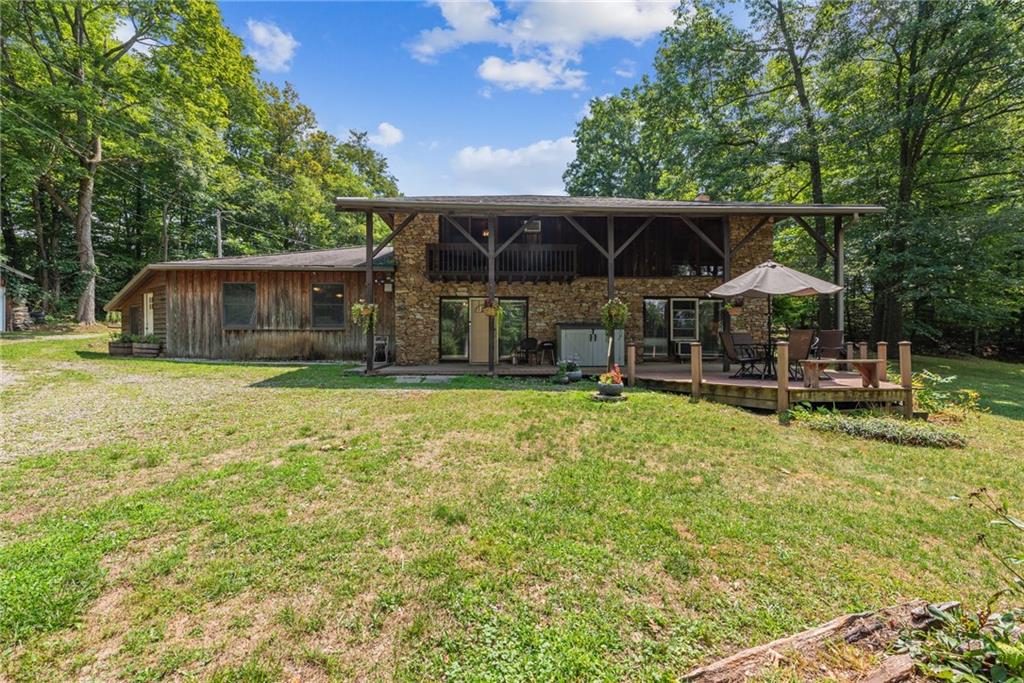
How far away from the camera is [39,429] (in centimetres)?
502

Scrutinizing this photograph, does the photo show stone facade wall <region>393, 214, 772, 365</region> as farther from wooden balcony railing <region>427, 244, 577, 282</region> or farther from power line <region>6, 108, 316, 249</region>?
power line <region>6, 108, 316, 249</region>

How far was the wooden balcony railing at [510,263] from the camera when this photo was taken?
38.4 feet

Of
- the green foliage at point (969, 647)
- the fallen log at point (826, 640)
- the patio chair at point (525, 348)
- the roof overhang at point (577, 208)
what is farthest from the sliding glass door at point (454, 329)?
the green foliage at point (969, 647)

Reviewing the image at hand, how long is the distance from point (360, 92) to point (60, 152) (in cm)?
1536

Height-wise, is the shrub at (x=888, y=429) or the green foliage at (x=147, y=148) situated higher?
the green foliage at (x=147, y=148)

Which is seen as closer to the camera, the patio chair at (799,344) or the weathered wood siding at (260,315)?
the patio chair at (799,344)

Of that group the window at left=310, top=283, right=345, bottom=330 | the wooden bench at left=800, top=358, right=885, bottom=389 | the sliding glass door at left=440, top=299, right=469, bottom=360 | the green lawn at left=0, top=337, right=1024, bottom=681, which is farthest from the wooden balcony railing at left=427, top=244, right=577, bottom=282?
the green lawn at left=0, top=337, right=1024, bottom=681

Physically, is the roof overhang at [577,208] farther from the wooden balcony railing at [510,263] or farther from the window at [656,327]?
the window at [656,327]

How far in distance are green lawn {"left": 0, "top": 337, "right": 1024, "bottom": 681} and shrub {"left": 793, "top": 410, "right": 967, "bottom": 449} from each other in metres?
0.29

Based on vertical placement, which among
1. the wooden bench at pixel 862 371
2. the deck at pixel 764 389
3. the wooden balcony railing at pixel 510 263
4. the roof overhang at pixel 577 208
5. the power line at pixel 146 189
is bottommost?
the deck at pixel 764 389

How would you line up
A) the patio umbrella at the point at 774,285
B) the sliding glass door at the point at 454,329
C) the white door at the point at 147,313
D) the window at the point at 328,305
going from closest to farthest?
1. the patio umbrella at the point at 774,285
2. the sliding glass door at the point at 454,329
3. the window at the point at 328,305
4. the white door at the point at 147,313

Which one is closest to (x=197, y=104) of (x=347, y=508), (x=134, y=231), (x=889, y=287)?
(x=134, y=231)

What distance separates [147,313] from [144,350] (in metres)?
2.14

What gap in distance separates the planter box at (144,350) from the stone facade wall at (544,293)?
301 inches
